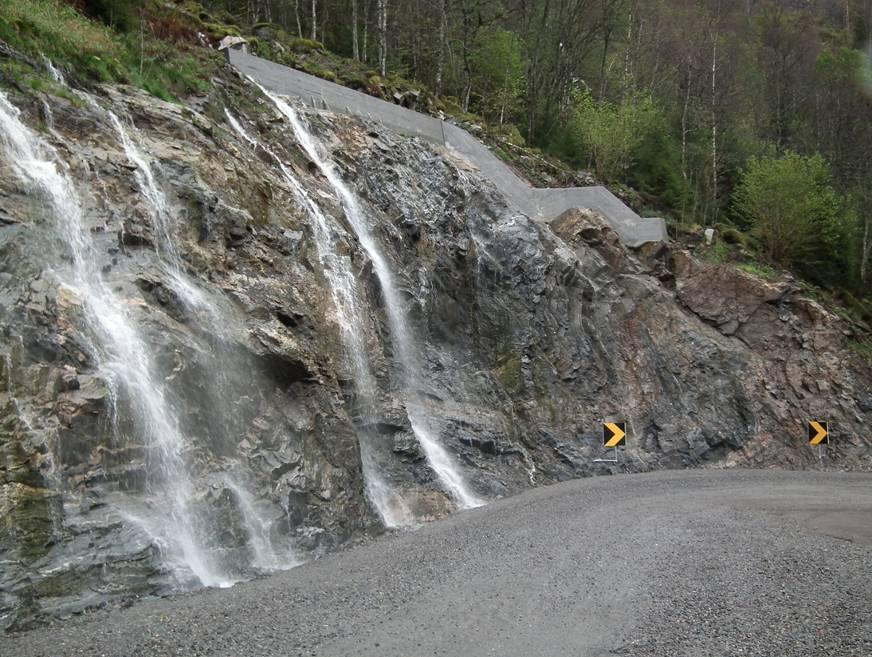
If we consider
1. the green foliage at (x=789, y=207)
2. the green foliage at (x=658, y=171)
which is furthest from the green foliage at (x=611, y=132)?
the green foliage at (x=789, y=207)

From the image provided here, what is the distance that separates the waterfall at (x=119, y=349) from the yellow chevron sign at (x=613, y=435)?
423 inches

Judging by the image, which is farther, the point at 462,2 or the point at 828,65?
the point at 828,65

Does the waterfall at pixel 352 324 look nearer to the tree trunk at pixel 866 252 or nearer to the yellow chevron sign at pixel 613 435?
the yellow chevron sign at pixel 613 435

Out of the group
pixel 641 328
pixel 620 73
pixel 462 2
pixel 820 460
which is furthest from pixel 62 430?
pixel 620 73

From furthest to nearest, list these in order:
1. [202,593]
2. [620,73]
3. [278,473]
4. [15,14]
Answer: [620,73] < [15,14] < [278,473] < [202,593]

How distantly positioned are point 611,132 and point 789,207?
273 inches

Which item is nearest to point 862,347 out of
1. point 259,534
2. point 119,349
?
point 259,534

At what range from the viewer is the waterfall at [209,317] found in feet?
28.8

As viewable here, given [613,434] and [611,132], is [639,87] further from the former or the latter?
[613,434]

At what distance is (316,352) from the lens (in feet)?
37.7

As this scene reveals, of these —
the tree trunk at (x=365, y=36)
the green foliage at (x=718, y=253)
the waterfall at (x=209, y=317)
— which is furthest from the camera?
the tree trunk at (x=365, y=36)

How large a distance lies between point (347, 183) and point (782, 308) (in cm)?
1369

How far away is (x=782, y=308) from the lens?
2208cm

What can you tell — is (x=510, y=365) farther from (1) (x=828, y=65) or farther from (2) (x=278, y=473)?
(1) (x=828, y=65)
